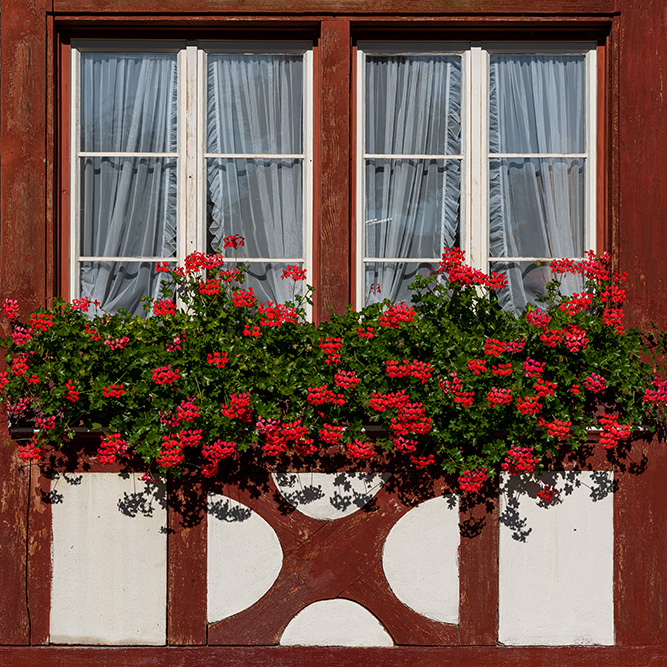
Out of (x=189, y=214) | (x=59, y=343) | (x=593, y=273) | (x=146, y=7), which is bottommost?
(x=59, y=343)

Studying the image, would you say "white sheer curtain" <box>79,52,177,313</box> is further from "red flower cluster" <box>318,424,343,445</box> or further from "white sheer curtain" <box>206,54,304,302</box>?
"red flower cluster" <box>318,424,343,445</box>

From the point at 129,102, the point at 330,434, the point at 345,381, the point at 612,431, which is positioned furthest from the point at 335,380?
the point at 129,102

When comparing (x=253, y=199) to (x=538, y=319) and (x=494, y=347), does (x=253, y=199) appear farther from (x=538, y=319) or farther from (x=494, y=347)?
(x=538, y=319)

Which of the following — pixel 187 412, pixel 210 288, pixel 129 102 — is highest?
pixel 129 102

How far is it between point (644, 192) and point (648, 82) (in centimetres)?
59

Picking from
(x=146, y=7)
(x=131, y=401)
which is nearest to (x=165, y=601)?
(x=131, y=401)

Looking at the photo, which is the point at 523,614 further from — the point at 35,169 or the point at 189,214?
the point at 35,169

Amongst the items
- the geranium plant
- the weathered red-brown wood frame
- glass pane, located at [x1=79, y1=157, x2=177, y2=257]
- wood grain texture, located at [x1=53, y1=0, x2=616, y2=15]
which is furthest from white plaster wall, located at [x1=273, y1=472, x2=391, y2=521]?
wood grain texture, located at [x1=53, y1=0, x2=616, y2=15]

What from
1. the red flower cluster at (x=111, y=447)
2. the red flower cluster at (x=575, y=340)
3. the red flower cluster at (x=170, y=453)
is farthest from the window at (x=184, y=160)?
the red flower cluster at (x=575, y=340)

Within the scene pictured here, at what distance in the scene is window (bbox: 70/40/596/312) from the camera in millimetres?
4910

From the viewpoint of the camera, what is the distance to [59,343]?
448 centimetres

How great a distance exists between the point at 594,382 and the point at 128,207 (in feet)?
8.88

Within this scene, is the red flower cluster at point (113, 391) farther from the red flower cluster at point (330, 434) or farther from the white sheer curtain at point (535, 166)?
the white sheer curtain at point (535, 166)

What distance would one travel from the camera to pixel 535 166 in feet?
16.3
